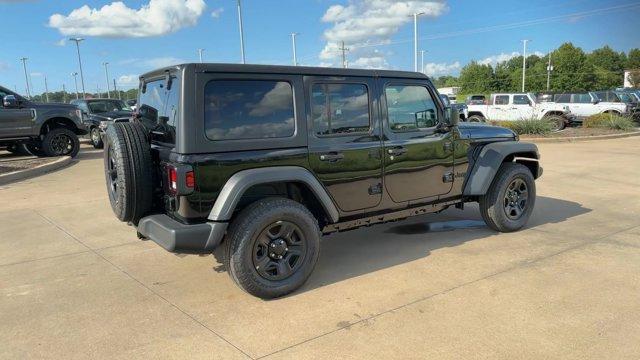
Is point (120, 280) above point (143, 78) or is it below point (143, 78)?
below

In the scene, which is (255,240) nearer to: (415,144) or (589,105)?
(415,144)

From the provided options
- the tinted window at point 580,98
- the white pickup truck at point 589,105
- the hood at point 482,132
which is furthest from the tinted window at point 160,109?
the tinted window at point 580,98

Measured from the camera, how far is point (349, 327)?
332cm

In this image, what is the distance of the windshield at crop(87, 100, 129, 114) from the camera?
1662 cm

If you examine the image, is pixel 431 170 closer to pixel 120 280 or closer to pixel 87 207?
pixel 120 280

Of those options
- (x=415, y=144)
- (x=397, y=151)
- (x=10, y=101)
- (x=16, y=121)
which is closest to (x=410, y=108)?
(x=415, y=144)

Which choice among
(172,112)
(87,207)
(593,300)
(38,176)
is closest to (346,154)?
(172,112)

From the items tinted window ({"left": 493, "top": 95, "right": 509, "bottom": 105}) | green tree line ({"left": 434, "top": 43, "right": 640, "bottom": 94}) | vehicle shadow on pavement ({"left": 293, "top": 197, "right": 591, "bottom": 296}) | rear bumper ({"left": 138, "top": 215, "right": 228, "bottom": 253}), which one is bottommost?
vehicle shadow on pavement ({"left": 293, "top": 197, "right": 591, "bottom": 296})

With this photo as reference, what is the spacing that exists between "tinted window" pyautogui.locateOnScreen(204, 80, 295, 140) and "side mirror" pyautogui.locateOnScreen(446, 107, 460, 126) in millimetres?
1797

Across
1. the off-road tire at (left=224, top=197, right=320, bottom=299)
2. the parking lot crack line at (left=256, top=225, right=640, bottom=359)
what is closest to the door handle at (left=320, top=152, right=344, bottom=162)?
the off-road tire at (left=224, top=197, right=320, bottom=299)

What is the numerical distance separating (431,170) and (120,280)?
308cm

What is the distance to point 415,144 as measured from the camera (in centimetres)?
462

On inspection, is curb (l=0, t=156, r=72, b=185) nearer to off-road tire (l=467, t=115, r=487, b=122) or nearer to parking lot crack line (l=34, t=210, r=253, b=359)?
parking lot crack line (l=34, t=210, r=253, b=359)

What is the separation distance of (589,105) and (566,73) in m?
69.4
